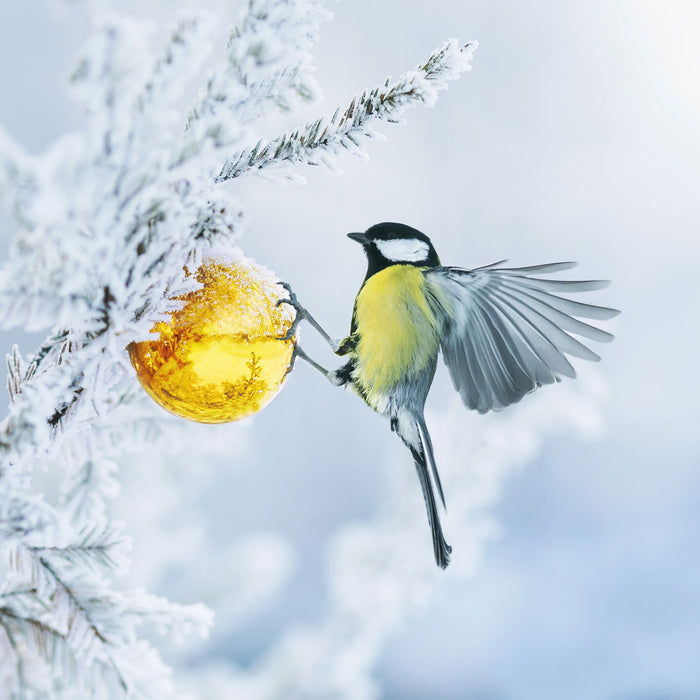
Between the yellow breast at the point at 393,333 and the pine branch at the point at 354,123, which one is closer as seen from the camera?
the pine branch at the point at 354,123

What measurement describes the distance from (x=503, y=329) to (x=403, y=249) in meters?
0.13

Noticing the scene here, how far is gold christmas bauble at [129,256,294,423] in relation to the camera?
0.42 meters

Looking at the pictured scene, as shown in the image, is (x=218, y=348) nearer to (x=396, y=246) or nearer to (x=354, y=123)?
(x=354, y=123)

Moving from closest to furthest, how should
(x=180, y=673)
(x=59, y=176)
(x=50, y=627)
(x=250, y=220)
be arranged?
(x=59, y=176)
(x=250, y=220)
(x=50, y=627)
(x=180, y=673)

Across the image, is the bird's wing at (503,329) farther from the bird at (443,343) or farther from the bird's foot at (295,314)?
the bird's foot at (295,314)

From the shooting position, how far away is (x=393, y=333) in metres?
0.58

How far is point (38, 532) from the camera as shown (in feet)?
1.16

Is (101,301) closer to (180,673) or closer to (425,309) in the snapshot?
(425,309)

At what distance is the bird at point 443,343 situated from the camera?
21.3 inches

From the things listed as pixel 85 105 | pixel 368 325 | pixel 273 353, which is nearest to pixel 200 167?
pixel 85 105

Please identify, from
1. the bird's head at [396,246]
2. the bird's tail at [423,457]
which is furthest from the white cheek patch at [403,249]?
the bird's tail at [423,457]

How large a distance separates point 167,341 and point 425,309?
240 millimetres

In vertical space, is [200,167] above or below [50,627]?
above

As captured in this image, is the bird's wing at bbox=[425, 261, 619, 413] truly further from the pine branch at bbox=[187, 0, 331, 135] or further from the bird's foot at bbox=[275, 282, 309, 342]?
the pine branch at bbox=[187, 0, 331, 135]
